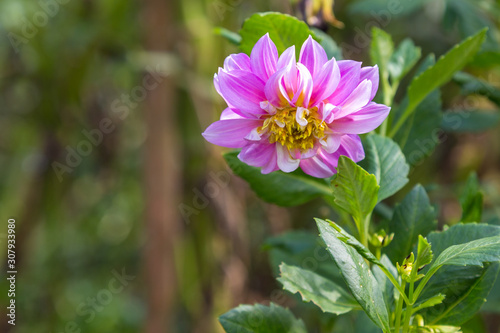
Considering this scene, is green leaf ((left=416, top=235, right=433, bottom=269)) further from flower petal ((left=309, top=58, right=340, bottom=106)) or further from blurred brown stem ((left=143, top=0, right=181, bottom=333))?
blurred brown stem ((left=143, top=0, right=181, bottom=333))

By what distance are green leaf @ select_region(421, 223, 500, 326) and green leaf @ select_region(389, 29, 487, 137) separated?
0.14 metres

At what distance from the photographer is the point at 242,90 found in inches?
14.8

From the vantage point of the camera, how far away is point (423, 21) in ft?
4.35

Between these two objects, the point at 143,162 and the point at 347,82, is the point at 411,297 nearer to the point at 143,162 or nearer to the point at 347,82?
the point at 347,82

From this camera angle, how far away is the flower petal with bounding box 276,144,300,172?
1.28 ft

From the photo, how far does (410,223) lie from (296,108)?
0.15 metres

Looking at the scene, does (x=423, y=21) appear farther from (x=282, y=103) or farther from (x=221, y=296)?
(x=282, y=103)

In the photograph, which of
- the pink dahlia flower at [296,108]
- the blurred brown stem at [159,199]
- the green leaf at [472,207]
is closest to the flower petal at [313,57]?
the pink dahlia flower at [296,108]

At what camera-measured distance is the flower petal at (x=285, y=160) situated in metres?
0.39

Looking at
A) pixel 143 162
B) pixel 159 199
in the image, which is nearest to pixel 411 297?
pixel 159 199

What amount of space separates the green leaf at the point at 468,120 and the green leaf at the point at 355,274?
1.36 feet

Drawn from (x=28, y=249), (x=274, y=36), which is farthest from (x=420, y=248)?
(x=28, y=249)

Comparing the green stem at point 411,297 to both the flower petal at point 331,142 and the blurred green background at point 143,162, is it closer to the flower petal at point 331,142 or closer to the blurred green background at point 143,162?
the flower petal at point 331,142

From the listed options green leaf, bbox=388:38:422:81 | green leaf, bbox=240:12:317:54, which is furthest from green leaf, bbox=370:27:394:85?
green leaf, bbox=240:12:317:54
